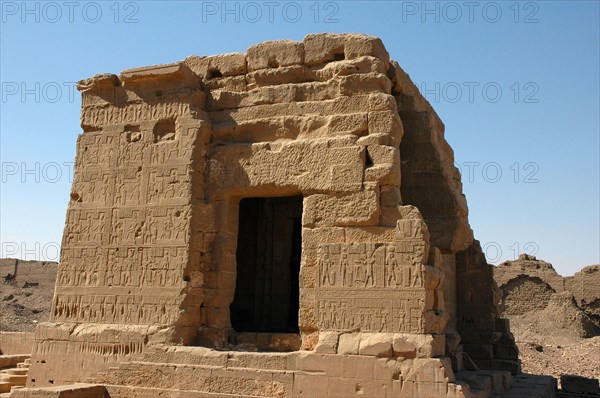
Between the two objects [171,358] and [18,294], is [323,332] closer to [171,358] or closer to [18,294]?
[171,358]

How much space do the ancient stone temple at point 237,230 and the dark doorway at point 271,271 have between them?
6.74 ft

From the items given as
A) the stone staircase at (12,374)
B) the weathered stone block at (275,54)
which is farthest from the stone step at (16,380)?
the weathered stone block at (275,54)

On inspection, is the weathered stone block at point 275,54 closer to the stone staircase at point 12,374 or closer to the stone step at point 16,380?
the stone staircase at point 12,374

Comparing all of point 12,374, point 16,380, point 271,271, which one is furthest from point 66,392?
point 271,271

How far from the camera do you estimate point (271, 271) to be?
33.5 ft

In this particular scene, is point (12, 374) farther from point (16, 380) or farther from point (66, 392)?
point (66, 392)

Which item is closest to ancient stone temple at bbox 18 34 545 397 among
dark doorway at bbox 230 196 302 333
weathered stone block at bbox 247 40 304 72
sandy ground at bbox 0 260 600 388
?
weathered stone block at bbox 247 40 304 72

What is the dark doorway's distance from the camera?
10.1 metres

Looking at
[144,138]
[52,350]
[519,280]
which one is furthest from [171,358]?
[519,280]

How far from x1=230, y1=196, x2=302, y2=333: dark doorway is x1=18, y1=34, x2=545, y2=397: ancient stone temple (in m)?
2.05

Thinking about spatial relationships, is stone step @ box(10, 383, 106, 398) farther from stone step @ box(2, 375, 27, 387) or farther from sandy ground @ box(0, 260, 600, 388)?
sandy ground @ box(0, 260, 600, 388)

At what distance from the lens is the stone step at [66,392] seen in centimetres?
672

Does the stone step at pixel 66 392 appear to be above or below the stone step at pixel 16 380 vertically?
above

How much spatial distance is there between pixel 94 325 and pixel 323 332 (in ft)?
10.4
